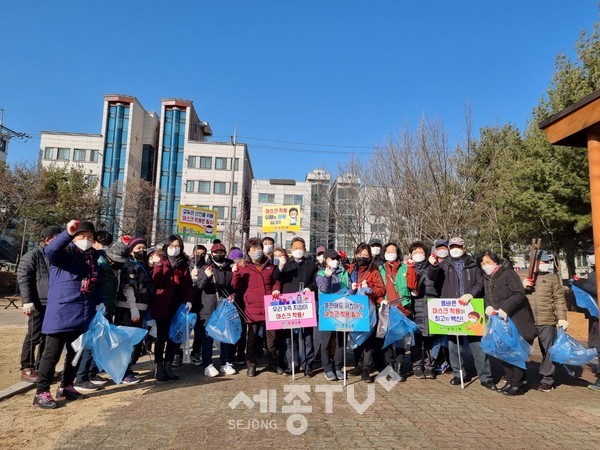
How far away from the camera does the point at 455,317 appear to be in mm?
6039

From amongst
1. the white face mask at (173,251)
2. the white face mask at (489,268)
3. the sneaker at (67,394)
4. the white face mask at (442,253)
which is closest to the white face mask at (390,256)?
the white face mask at (442,253)

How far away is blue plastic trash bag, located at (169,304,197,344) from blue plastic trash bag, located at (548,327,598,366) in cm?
517

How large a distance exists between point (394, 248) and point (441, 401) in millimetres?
2357

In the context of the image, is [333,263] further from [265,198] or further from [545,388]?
[265,198]

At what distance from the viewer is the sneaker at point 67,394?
5066 millimetres

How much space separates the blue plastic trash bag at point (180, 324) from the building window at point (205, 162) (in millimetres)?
50440

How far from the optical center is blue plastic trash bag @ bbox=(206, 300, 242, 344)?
6184 mm

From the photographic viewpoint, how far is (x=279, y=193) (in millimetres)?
54281

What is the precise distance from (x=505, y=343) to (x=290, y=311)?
290 centimetres

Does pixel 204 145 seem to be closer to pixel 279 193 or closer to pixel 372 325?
pixel 279 193

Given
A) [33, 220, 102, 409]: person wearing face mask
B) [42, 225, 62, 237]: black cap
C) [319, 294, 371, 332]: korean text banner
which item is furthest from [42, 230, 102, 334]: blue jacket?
[319, 294, 371, 332]: korean text banner

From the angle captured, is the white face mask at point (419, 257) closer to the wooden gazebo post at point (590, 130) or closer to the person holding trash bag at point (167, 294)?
the wooden gazebo post at point (590, 130)

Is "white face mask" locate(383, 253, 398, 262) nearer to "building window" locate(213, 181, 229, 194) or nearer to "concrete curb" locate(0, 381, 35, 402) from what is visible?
"concrete curb" locate(0, 381, 35, 402)

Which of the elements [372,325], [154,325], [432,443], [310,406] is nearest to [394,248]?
[372,325]
